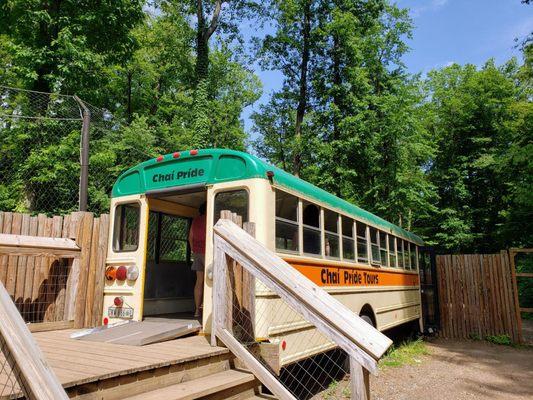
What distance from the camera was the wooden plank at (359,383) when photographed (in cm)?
260

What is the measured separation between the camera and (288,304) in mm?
3383

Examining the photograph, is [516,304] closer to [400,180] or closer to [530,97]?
[400,180]

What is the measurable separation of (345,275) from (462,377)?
282 centimetres

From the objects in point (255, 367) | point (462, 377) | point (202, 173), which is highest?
point (202, 173)

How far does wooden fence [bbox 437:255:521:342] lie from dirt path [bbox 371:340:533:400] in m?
1.22

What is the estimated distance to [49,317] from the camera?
5.55 m

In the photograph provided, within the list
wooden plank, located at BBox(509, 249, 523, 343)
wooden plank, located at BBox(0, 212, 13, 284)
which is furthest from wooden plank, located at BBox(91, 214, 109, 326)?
wooden plank, located at BBox(509, 249, 523, 343)

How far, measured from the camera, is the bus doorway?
6039 millimetres

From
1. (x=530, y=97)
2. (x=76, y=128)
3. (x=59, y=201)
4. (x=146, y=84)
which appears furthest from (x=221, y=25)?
(x=530, y=97)

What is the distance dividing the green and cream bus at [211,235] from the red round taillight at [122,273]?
13mm

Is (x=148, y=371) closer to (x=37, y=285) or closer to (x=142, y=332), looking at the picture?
(x=142, y=332)

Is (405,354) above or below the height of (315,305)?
below

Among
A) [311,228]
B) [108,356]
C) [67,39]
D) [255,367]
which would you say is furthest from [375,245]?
[67,39]

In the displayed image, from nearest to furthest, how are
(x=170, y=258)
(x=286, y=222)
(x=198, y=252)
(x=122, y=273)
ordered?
(x=286, y=222) < (x=122, y=273) < (x=198, y=252) < (x=170, y=258)
